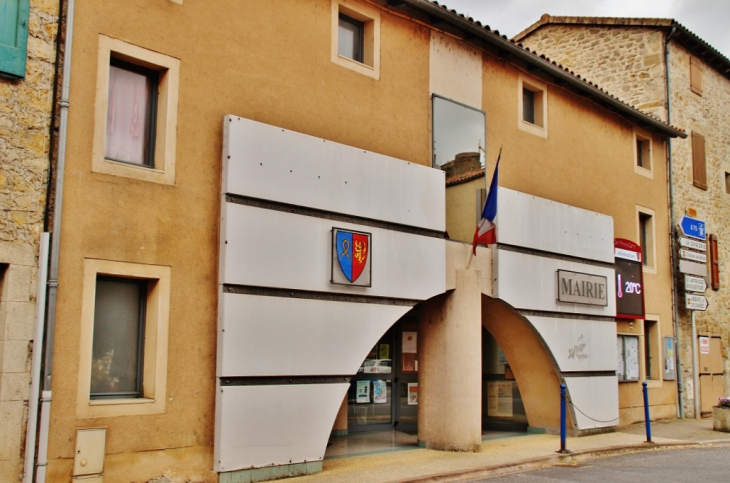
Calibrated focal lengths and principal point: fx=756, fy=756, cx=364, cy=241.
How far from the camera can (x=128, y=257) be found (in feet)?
27.3

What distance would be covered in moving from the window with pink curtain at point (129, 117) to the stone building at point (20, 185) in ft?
2.78

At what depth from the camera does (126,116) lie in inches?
346

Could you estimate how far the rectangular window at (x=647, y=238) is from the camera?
18547 millimetres

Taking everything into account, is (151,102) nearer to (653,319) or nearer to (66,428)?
(66,428)

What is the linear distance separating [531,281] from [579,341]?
1.92 m

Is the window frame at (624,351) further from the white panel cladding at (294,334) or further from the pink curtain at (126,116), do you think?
the pink curtain at (126,116)

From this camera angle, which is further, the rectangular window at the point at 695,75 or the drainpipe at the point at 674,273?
the rectangular window at the point at 695,75

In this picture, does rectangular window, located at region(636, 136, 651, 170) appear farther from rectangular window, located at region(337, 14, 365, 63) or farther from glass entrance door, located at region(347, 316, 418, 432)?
rectangular window, located at region(337, 14, 365, 63)

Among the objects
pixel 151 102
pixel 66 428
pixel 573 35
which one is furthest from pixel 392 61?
pixel 573 35

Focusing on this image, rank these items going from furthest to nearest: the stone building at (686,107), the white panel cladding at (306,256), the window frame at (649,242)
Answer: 1. the stone building at (686,107)
2. the window frame at (649,242)
3. the white panel cladding at (306,256)

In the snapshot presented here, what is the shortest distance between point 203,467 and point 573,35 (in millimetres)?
17690

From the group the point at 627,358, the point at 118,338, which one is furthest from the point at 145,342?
the point at 627,358

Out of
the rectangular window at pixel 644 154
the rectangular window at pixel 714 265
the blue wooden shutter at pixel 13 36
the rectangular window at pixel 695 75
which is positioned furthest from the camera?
the rectangular window at pixel 695 75

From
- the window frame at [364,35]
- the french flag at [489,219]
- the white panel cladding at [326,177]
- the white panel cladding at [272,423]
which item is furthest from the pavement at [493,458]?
the window frame at [364,35]
